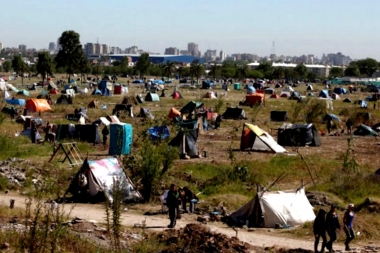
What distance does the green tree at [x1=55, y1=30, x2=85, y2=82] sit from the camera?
79000 millimetres

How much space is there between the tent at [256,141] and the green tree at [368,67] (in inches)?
4983

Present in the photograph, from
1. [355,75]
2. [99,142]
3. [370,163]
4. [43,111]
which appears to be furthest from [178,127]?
[355,75]

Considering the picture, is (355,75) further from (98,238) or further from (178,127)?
(98,238)

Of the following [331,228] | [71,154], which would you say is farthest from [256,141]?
[331,228]

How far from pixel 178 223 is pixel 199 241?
2.19 m

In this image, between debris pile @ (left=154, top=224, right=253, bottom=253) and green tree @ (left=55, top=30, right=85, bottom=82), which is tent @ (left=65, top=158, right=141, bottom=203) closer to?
debris pile @ (left=154, top=224, right=253, bottom=253)

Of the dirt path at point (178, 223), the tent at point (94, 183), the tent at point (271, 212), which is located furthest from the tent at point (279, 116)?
the dirt path at point (178, 223)

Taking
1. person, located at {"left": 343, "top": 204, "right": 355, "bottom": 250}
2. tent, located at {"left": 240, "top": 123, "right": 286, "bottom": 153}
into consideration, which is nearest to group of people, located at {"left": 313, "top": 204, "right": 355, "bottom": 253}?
person, located at {"left": 343, "top": 204, "right": 355, "bottom": 250}

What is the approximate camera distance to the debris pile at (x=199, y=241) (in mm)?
12409

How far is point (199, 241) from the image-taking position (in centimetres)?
1270

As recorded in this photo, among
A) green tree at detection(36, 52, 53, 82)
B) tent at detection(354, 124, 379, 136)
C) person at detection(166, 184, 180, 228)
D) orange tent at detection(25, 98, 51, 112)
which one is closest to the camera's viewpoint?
person at detection(166, 184, 180, 228)

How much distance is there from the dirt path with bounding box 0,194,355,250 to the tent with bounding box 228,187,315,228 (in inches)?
19.7

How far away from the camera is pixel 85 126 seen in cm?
2642

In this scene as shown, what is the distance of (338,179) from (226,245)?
24.4 ft
